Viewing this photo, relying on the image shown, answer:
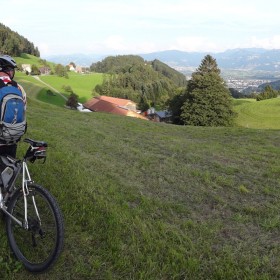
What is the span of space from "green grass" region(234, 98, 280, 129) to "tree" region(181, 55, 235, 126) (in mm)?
6192

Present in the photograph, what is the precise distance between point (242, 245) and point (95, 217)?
256 cm

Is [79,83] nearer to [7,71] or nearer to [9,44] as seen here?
[9,44]

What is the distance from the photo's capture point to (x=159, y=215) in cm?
646

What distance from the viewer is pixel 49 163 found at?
8.12 m

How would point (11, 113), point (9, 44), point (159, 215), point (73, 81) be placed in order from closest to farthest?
1. point (11, 113)
2. point (159, 215)
3. point (9, 44)
4. point (73, 81)

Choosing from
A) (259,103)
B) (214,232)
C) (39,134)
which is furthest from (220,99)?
(214,232)

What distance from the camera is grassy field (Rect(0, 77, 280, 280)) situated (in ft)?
15.5

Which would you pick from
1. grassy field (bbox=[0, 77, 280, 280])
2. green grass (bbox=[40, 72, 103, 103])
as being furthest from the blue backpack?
green grass (bbox=[40, 72, 103, 103])

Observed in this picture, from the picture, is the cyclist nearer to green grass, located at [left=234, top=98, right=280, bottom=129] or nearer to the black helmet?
the black helmet

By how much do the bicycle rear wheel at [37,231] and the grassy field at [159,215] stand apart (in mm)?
185

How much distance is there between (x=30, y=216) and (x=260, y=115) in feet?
211

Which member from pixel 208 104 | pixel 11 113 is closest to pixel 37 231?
pixel 11 113

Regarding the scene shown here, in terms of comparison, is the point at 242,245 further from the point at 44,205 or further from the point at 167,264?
the point at 44,205

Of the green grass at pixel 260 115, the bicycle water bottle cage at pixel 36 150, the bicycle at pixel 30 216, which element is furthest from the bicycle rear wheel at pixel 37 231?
the green grass at pixel 260 115
